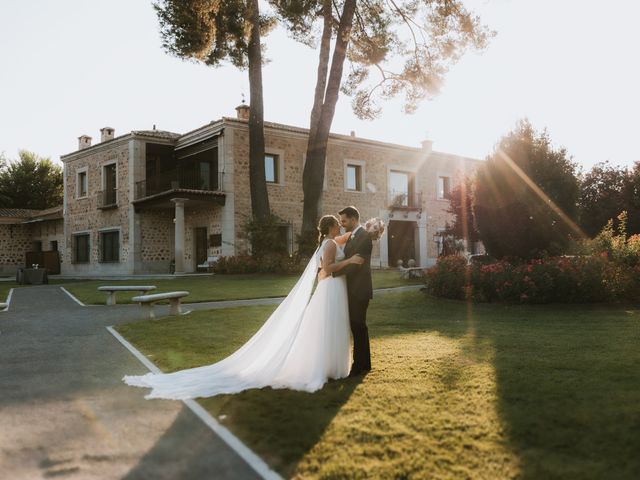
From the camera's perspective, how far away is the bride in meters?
5.27

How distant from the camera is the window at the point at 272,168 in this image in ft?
85.8

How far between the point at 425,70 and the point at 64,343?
18.0 meters

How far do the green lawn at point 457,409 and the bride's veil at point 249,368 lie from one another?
1.04 ft

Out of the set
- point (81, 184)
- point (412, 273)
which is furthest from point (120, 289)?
point (81, 184)

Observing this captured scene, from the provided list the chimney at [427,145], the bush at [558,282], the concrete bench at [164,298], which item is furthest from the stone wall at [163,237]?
the bush at [558,282]

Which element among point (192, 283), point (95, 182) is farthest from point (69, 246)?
point (192, 283)

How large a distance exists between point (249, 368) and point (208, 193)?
19.0 metres

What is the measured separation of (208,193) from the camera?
23891 mm

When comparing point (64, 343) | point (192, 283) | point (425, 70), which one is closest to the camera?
point (64, 343)

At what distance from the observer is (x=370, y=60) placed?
22359 mm

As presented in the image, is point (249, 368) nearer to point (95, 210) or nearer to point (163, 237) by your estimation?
point (163, 237)

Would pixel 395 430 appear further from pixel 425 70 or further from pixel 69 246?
pixel 69 246

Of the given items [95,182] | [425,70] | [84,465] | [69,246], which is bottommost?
[84,465]

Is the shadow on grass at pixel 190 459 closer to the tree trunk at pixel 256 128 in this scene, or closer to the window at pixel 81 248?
the tree trunk at pixel 256 128
